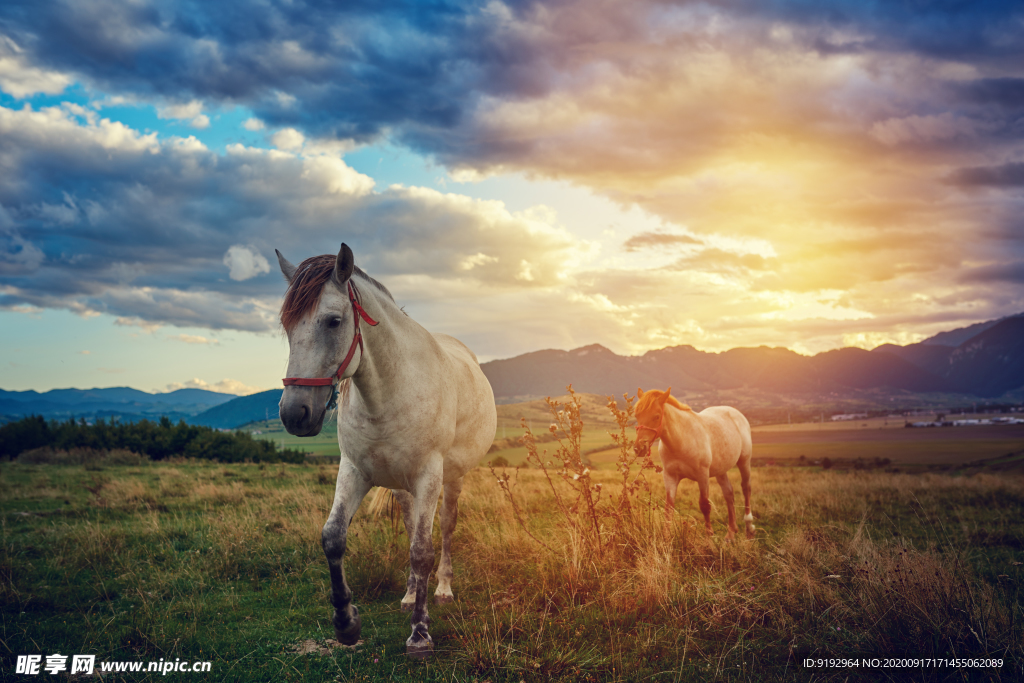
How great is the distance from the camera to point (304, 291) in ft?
11.0

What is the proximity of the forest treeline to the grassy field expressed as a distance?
18.0m

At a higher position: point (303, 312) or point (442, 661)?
point (303, 312)

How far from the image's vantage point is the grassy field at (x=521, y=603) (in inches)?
148

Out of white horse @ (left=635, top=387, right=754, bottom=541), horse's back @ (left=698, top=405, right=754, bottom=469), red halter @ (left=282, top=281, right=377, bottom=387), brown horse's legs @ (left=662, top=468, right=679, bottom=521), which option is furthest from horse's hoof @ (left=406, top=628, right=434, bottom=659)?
horse's back @ (left=698, top=405, right=754, bottom=469)

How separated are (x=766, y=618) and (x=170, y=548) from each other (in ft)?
24.2

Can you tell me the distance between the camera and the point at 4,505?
10.3 m

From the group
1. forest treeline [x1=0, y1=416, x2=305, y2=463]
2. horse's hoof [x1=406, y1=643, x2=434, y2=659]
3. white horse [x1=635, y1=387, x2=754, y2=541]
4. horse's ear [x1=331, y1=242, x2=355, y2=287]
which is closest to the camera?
horse's ear [x1=331, y1=242, x2=355, y2=287]

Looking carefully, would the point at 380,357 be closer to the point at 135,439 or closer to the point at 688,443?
the point at 688,443

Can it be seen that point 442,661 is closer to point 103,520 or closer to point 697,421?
point 697,421

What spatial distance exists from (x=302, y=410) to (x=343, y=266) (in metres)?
1.05

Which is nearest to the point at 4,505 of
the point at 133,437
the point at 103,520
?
the point at 103,520

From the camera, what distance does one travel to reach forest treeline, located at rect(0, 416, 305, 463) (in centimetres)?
2236

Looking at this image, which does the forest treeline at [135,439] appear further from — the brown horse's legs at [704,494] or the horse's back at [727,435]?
the brown horse's legs at [704,494]

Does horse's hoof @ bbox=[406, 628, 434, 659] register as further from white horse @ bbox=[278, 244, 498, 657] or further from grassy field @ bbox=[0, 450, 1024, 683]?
grassy field @ bbox=[0, 450, 1024, 683]
